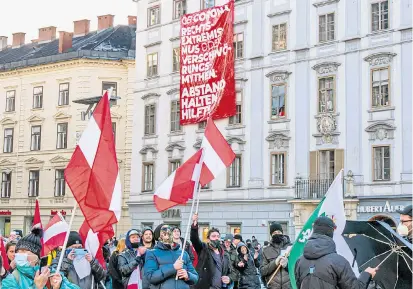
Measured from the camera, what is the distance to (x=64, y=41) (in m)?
55.7

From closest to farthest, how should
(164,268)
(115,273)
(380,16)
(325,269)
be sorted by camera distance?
(325,269), (164,268), (115,273), (380,16)

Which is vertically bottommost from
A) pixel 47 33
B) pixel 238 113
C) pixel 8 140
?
pixel 8 140

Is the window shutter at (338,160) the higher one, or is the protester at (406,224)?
the window shutter at (338,160)

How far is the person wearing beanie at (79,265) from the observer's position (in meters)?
12.1

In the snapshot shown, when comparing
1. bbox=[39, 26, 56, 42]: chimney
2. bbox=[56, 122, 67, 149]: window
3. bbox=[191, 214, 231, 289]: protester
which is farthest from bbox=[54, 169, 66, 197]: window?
bbox=[191, 214, 231, 289]: protester

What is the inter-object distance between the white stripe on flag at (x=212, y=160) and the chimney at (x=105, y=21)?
45.6 meters

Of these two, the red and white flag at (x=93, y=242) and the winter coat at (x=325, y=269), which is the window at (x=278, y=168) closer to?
the red and white flag at (x=93, y=242)

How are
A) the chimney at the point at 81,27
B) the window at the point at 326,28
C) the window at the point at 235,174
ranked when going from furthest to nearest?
the chimney at the point at 81,27, the window at the point at 235,174, the window at the point at 326,28

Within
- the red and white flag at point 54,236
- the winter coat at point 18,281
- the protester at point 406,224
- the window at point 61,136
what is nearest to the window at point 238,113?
the window at point 61,136

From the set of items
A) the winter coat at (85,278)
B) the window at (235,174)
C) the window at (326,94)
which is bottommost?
the winter coat at (85,278)

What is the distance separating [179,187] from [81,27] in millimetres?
47870

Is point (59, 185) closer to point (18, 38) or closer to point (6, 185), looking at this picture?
point (6, 185)

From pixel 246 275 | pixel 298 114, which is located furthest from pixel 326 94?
pixel 246 275

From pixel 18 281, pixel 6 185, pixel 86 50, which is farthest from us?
pixel 6 185
